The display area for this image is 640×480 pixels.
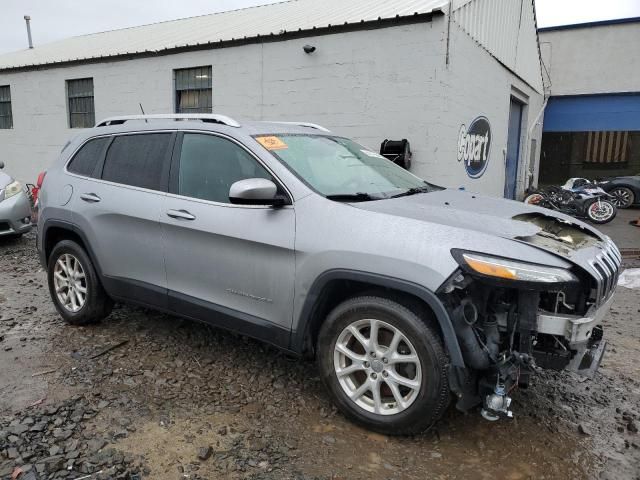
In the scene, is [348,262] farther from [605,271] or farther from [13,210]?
[13,210]

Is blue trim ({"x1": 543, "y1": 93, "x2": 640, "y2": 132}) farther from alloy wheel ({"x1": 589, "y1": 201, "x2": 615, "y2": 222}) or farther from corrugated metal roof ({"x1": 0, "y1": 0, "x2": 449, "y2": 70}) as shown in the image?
corrugated metal roof ({"x1": 0, "y1": 0, "x2": 449, "y2": 70})

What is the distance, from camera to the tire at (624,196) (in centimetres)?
1513

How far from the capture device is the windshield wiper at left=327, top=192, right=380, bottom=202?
3.00 meters

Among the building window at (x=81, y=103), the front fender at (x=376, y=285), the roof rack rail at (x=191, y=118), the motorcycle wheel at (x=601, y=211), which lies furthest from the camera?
the building window at (x=81, y=103)

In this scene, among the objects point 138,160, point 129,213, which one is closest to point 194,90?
point 138,160

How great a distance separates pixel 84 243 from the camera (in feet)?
13.4

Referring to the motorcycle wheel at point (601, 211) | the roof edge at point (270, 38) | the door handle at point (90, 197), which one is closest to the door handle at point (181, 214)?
the door handle at point (90, 197)

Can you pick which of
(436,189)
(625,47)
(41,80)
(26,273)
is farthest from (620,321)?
(625,47)

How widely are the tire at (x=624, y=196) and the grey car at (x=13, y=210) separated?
15377mm

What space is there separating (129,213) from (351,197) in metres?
1.73

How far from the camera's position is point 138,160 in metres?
3.84

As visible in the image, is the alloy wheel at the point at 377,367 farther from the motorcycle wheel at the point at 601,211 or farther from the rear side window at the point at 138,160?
the motorcycle wheel at the point at 601,211

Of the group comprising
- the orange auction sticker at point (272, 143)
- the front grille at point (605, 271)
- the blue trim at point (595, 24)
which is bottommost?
the front grille at point (605, 271)

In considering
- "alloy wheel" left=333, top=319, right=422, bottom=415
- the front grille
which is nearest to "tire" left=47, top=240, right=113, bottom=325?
"alloy wheel" left=333, top=319, right=422, bottom=415
